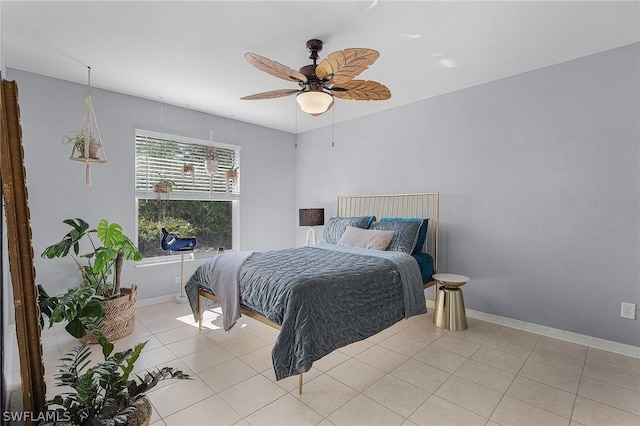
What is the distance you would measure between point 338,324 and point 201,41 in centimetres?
252

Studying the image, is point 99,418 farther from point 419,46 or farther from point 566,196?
point 566,196

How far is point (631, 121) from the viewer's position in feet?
8.75

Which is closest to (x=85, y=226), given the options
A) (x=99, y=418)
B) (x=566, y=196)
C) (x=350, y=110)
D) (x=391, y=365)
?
(x=99, y=418)

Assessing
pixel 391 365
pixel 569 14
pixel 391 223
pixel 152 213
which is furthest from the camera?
pixel 152 213

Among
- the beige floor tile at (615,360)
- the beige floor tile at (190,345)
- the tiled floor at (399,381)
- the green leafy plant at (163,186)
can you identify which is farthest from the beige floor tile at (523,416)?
the green leafy plant at (163,186)

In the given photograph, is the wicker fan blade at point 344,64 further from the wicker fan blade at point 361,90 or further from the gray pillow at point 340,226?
the gray pillow at point 340,226

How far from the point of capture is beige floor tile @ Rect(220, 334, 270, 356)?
9.04 feet

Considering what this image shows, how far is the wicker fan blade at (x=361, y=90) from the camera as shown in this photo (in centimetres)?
238

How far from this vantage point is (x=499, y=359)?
8.54 ft

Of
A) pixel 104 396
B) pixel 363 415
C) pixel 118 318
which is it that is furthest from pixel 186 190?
pixel 363 415

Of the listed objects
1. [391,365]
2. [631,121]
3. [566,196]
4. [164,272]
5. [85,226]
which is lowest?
[391,365]

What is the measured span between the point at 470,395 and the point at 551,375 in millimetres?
772

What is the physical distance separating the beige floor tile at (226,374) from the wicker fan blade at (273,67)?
221 centimetres

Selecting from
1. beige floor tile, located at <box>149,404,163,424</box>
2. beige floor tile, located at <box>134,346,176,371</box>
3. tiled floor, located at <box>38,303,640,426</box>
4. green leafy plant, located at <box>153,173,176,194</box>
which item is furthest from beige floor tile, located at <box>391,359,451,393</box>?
green leafy plant, located at <box>153,173,176,194</box>
